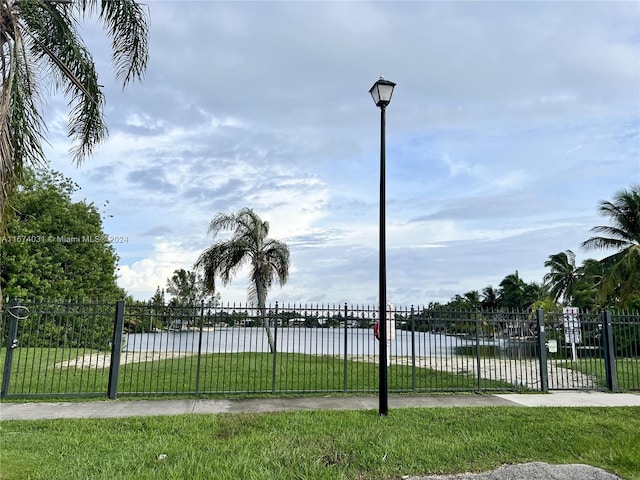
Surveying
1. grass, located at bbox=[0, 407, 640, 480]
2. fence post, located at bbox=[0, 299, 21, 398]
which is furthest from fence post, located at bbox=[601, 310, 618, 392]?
fence post, located at bbox=[0, 299, 21, 398]

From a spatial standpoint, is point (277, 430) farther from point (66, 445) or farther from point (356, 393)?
point (356, 393)

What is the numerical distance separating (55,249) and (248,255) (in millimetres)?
11638

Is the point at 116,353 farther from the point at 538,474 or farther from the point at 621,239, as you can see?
the point at 621,239

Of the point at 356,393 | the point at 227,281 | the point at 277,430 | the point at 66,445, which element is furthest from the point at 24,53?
the point at 227,281

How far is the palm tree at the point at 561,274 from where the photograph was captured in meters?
44.1

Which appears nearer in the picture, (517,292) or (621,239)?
(621,239)

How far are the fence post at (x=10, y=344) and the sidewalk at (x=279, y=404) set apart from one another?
19.1 inches

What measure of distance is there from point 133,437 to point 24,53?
17.0 feet

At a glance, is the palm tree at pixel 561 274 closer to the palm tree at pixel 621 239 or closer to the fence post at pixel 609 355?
the palm tree at pixel 621 239

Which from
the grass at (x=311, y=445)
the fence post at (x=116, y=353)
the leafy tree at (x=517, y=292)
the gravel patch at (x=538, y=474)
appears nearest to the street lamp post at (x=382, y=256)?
the grass at (x=311, y=445)

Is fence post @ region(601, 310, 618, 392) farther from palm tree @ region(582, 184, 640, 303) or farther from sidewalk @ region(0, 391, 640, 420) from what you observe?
palm tree @ region(582, 184, 640, 303)

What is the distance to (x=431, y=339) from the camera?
469 inches

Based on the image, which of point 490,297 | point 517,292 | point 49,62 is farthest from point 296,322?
point 490,297

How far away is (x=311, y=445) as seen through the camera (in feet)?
20.2
